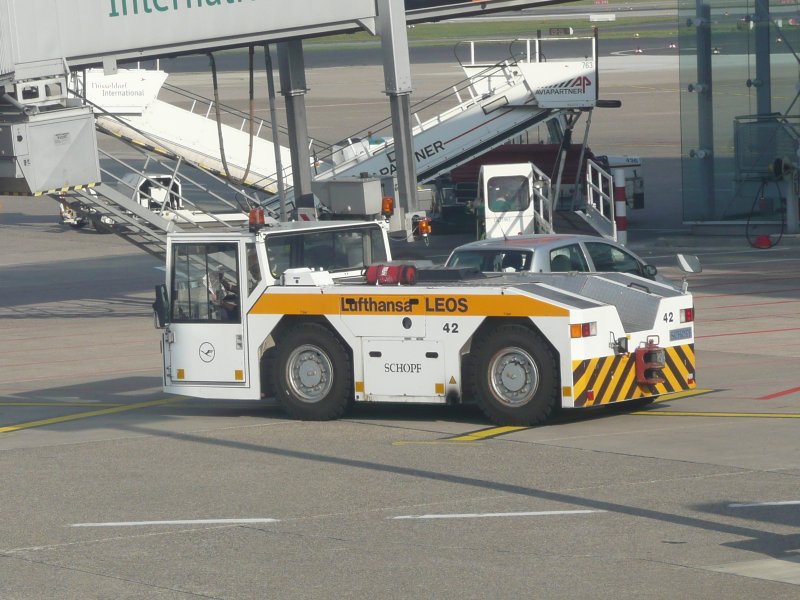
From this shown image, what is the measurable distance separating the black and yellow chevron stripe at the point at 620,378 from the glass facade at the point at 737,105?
65.4 feet

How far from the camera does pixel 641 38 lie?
95.9 m

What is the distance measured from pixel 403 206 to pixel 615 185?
878cm

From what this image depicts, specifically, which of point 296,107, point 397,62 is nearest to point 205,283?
point 397,62

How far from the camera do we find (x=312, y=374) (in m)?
15.2

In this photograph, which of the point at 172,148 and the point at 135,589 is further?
the point at 172,148

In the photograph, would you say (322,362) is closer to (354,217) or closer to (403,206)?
(354,217)

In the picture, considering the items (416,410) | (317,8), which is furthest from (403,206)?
(416,410)

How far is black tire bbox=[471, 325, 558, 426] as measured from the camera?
542 inches

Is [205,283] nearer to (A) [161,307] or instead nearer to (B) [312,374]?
(A) [161,307]

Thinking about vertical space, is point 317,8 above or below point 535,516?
above

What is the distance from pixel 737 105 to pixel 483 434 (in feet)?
75.5

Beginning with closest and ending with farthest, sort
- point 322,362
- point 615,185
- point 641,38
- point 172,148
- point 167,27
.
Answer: point 322,362
point 167,27
point 615,185
point 172,148
point 641,38

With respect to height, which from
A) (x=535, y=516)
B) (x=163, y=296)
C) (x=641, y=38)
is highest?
(x=641, y=38)

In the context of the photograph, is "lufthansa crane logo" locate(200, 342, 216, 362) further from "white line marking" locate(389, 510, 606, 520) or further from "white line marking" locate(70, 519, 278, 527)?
"white line marking" locate(389, 510, 606, 520)
